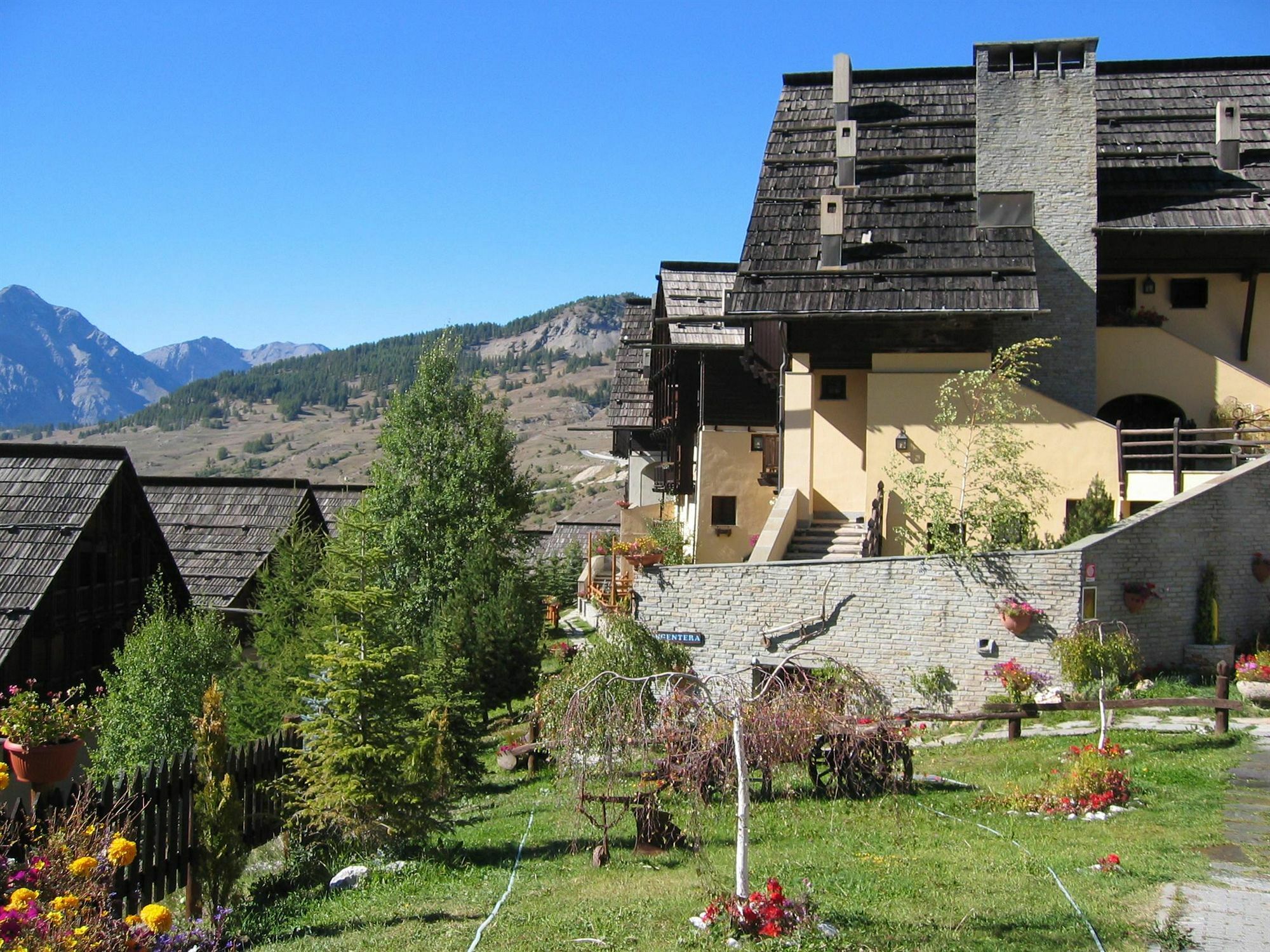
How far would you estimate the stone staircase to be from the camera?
73.7ft

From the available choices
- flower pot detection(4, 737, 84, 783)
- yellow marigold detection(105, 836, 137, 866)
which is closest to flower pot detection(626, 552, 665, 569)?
flower pot detection(4, 737, 84, 783)

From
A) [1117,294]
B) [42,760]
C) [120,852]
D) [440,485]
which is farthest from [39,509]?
[1117,294]

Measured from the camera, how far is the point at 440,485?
105 ft

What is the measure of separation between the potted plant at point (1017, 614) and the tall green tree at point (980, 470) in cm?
194

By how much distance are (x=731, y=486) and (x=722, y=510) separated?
66 cm

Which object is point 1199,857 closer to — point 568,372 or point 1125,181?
point 1125,181

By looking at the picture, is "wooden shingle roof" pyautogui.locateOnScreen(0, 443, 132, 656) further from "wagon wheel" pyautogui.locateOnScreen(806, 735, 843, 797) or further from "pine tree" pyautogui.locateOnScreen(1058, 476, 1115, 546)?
"pine tree" pyautogui.locateOnScreen(1058, 476, 1115, 546)

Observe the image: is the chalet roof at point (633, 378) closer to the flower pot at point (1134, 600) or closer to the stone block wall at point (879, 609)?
the stone block wall at point (879, 609)

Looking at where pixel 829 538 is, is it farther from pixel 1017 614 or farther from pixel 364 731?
pixel 364 731

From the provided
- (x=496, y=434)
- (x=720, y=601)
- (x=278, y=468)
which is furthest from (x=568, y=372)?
(x=720, y=601)

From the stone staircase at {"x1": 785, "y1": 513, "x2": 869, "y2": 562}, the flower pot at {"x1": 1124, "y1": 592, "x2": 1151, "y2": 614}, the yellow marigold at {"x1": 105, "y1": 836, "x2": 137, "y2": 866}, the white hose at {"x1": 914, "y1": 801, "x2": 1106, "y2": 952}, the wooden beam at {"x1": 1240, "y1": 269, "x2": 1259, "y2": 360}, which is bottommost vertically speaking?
the white hose at {"x1": 914, "y1": 801, "x2": 1106, "y2": 952}

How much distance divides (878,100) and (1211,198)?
781cm

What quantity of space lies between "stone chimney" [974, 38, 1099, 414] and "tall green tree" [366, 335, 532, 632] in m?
14.5

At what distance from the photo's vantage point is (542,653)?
2448 cm
